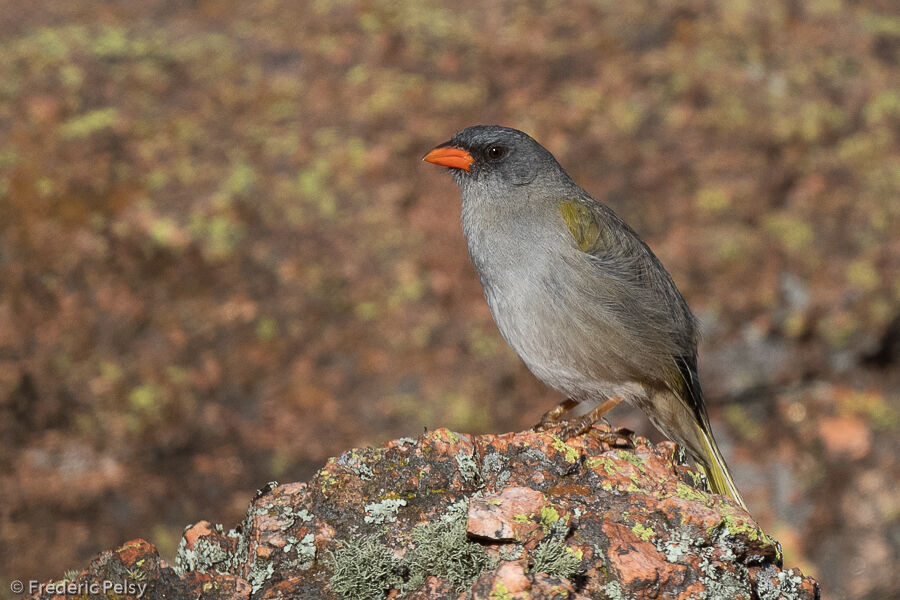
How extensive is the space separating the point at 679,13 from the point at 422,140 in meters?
3.55

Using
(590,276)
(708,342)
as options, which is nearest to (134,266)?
(590,276)

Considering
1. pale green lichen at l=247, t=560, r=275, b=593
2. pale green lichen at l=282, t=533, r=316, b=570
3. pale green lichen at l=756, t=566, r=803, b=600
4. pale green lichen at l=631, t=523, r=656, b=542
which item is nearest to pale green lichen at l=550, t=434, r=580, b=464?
pale green lichen at l=631, t=523, r=656, b=542

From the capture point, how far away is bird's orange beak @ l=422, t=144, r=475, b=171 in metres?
6.73

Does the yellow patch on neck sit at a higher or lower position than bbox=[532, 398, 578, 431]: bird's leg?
higher

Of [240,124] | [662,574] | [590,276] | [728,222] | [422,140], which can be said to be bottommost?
[662,574]

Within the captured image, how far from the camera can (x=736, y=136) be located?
9.58 metres

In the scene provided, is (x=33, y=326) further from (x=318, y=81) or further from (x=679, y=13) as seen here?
(x=679, y=13)

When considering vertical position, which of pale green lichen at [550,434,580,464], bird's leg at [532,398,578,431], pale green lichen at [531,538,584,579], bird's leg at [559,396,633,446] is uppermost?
bird's leg at [532,398,578,431]

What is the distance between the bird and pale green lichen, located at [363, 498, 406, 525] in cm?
143

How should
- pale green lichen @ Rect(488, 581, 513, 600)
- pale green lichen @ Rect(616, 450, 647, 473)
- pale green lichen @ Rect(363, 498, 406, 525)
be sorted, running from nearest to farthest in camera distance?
pale green lichen @ Rect(488, 581, 513, 600)
pale green lichen @ Rect(363, 498, 406, 525)
pale green lichen @ Rect(616, 450, 647, 473)

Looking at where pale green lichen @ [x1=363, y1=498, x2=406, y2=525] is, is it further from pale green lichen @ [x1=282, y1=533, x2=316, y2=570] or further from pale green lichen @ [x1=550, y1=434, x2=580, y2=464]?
pale green lichen @ [x1=550, y1=434, x2=580, y2=464]

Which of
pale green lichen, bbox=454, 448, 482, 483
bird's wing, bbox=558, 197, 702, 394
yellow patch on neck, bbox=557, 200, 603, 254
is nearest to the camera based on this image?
pale green lichen, bbox=454, 448, 482, 483

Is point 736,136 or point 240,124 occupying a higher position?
point 240,124

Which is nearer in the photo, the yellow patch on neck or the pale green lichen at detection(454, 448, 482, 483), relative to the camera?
the pale green lichen at detection(454, 448, 482, 483)
